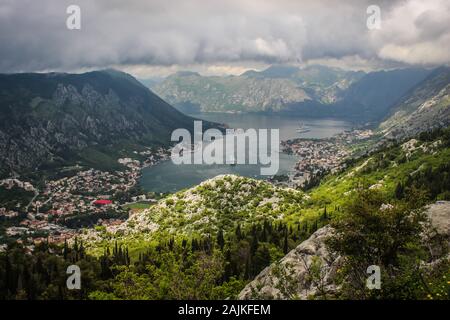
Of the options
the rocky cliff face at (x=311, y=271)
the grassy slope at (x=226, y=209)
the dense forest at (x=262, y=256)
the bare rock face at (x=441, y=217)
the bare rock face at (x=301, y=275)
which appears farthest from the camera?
the grassy slope at (x=226, y=209)

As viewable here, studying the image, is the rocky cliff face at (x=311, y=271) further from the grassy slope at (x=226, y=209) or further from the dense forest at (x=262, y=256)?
the grassy slope at (x=226, y=209)

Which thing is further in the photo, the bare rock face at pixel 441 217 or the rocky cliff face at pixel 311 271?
the bare rock face at pixel 441 217

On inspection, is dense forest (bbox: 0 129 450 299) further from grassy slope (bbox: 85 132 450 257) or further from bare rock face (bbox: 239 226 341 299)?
grassy slope (bbox: 85 132 450 257)

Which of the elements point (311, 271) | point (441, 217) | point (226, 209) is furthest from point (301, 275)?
point (226, 209)

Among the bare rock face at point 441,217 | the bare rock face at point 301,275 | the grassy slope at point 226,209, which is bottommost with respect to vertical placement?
the grassy slope at point 226,209

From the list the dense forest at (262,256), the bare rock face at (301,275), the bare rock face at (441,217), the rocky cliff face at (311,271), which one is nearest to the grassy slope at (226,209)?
the dense forest at (262,256)

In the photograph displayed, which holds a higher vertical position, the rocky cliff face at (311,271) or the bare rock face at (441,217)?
the bare rock face at (441,217)

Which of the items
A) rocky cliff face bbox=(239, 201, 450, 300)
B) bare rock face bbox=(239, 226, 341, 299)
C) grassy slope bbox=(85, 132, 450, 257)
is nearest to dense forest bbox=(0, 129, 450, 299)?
bare rock face bbox=(239, 226, 341, 299)
